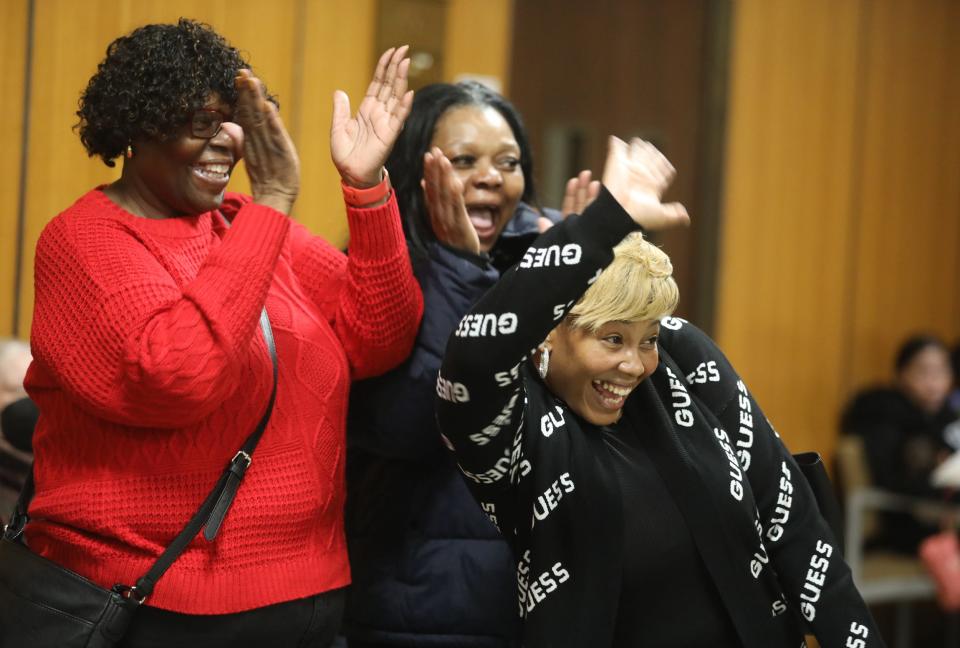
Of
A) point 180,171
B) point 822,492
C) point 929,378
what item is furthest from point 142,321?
point 929,378

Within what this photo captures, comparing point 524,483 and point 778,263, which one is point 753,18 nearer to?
point 778,263

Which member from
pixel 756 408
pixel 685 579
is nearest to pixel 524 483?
pixel 685 579

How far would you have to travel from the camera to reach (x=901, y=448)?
5160mm

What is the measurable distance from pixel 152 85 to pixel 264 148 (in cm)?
18

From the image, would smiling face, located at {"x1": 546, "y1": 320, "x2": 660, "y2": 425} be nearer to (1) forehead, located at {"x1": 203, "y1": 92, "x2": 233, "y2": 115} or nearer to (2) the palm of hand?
(2) the palm of hand

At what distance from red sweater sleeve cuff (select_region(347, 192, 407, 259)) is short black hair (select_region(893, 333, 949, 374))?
4035 millimetres

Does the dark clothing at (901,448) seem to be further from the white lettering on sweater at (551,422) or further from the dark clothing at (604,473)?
the white lettering on sweater at (551,422)

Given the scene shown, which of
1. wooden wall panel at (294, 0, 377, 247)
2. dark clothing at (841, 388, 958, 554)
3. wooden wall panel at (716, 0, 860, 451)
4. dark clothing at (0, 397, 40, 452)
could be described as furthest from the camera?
wooden wall panel at (716, 0, 860, 451)

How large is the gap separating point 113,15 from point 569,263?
2.32 m

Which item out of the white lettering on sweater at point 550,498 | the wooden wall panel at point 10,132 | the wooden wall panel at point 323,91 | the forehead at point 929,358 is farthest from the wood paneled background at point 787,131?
the white lettering on sweater at point 550,498

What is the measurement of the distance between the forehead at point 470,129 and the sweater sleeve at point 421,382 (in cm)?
29

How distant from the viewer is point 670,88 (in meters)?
5.08

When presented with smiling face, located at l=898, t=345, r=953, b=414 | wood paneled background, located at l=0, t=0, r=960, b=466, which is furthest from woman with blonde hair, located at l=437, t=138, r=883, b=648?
smiling face, located at l=898, t=345, r=953, b=414

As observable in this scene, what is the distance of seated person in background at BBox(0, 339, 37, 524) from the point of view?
2459 millimetres
